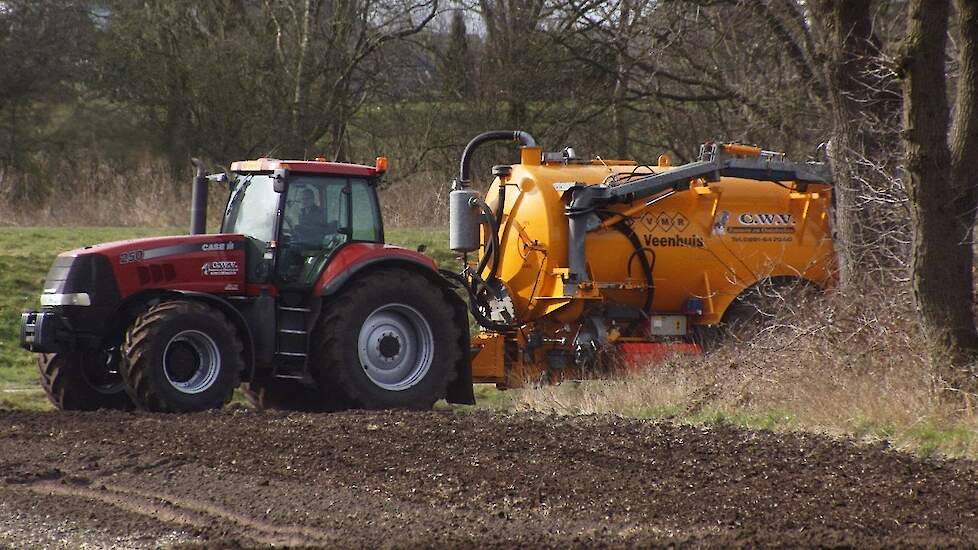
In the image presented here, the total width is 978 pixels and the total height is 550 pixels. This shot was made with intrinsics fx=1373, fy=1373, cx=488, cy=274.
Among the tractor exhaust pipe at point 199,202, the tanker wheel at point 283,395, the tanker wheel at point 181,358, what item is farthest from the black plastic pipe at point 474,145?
the tanker wheel at point 181,358

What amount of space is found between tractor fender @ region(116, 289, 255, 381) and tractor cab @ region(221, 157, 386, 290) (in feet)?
1.63

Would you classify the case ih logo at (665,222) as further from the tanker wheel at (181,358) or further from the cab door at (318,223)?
the tanker wheel at (181,358)

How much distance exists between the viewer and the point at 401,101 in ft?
96.9

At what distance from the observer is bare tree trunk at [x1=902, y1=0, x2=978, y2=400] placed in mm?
9492

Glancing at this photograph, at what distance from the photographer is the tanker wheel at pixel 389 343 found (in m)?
11.6

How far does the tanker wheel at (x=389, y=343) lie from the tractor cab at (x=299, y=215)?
430 millimetres

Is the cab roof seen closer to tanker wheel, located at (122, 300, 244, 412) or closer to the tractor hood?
the tractor hood

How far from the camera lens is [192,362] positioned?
11062mm

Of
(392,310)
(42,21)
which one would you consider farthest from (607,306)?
(42,21)

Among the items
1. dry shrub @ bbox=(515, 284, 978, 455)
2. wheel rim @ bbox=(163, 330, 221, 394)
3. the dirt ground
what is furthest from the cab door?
dry shrub @ bbox=(515, 284, 978, 455)

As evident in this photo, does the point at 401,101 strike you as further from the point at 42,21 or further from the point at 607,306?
the point at 607,306

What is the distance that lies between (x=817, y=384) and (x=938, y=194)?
5.76 feet

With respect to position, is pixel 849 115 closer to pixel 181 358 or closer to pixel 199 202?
pixel 199 202

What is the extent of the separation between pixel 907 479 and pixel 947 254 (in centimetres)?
258
